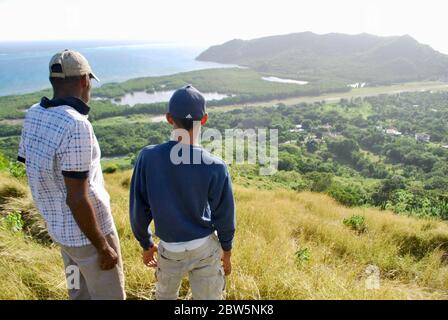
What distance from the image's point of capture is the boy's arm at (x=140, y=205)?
5.48ft

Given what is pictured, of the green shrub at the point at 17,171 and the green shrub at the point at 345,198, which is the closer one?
the green shrub at the point at 17,171

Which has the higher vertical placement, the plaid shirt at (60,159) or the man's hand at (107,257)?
the plaid shirt at (60,159)

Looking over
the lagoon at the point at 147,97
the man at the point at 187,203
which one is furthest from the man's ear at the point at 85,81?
the lagoon at the point at 147,97

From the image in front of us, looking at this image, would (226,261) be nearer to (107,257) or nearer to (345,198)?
(107,257)

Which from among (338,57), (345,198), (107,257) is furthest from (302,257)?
(338,57)

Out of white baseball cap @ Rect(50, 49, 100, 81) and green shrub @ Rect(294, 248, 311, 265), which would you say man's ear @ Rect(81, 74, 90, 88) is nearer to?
white baseball cap @ Rect(50, 49, 100, 81)

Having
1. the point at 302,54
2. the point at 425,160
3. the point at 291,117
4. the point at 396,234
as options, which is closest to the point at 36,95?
the point at 291,117

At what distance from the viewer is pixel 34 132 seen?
1508 millimetres

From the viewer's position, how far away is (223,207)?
1632 millimetres

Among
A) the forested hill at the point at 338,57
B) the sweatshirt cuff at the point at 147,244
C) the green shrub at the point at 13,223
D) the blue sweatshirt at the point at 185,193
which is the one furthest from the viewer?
the forested hill at the point at 338,57

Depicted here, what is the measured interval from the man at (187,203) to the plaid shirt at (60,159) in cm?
20

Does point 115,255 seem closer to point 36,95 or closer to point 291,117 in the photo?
point 291,117

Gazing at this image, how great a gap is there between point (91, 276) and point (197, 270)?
1.66 ft

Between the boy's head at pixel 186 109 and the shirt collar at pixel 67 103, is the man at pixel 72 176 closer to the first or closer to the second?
the shirt collar at pixel 67 103
